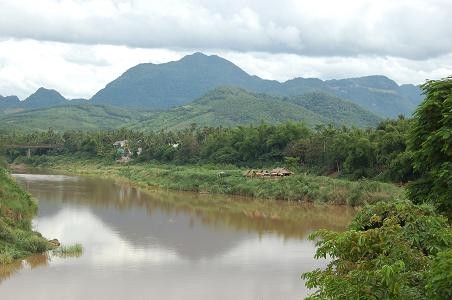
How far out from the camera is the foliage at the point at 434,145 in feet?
48.0

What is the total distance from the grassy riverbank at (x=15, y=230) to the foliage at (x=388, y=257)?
761 inches

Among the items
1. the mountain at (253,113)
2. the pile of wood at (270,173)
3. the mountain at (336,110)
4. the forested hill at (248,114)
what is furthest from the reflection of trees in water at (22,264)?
the mountain at (336,110)

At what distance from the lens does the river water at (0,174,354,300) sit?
23.2 metres

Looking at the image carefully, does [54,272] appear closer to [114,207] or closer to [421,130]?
[421,130]

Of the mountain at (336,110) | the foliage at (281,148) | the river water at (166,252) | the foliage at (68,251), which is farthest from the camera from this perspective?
the mountain at (336,110)

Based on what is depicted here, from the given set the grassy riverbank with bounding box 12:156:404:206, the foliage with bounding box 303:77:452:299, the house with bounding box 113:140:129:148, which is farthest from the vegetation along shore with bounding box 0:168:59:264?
the house with bounding box 113:140:129:148

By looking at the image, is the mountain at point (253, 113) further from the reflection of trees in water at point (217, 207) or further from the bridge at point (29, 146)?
the reflection of trees in water at point (217, 207)

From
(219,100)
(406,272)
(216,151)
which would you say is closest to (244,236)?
(406,272)

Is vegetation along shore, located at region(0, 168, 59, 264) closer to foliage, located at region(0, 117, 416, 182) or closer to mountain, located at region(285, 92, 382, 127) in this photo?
foliage, located at region(0, 117, 416, 182)

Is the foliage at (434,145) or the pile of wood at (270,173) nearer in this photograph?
the foliage at (434,145)

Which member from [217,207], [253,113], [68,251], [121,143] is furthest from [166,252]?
[253,113]

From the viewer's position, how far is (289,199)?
175 feet

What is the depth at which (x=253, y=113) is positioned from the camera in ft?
536

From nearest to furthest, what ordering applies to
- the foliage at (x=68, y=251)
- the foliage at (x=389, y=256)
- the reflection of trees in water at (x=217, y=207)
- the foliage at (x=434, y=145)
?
1. the foliage at (x=389, y=256)
2. the foliage at (x=434, y=145)
3. the foliage at (x=68, y=251)
4. the reflection of trees in water at (x=217, y=207)
